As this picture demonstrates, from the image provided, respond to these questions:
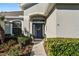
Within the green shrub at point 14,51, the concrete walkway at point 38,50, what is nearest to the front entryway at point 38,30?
the concrete walkway at point 38,50

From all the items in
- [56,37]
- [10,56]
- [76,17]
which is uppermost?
[76,17]

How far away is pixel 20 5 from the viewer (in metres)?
9.38

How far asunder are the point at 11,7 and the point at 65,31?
2.09m

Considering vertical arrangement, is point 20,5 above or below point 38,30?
above

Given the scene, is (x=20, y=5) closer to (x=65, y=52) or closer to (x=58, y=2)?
(x=58, y=2)

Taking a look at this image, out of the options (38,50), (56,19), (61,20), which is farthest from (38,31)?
(61,20)

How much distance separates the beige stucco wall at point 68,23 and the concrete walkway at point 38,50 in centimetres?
75

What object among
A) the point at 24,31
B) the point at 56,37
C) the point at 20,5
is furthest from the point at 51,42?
the point at 20,5

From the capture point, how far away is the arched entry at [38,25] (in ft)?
31.2

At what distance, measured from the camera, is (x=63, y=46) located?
935 centimetres

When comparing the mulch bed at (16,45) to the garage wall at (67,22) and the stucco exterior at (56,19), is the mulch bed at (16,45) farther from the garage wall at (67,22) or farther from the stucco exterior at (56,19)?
the garage wall at (67,22)

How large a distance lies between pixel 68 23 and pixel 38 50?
1.44 meters

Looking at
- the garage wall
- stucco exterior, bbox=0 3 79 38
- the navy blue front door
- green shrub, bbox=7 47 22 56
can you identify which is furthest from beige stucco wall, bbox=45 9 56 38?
green shrub, bbox=7 47 22 56

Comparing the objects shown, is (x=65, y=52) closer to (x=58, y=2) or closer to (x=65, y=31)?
(x=65, y=31)
